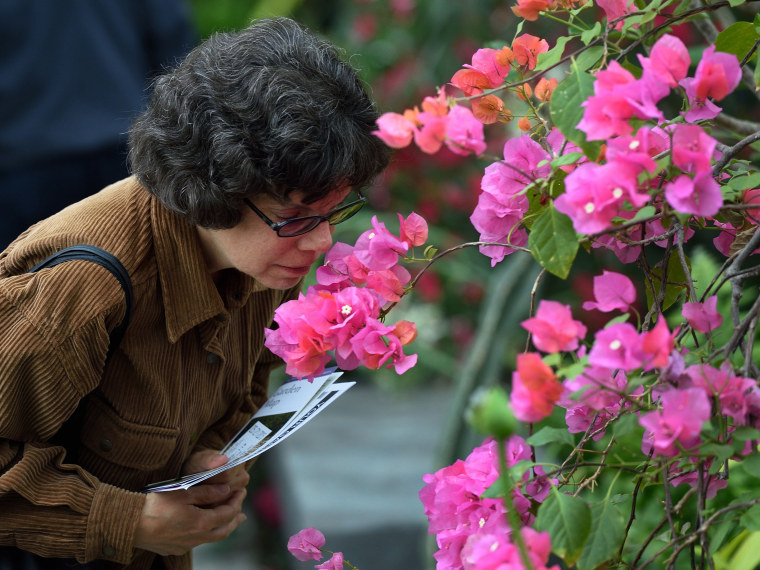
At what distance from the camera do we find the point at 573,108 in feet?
2.95

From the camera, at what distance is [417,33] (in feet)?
17.0

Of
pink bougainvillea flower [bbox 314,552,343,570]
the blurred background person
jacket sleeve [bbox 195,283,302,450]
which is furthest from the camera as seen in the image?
the blurred background person

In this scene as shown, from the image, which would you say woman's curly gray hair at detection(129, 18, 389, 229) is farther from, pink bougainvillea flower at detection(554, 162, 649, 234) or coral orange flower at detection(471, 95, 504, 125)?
pink bougainvillea flower at detection(554, 162, 649, 234)

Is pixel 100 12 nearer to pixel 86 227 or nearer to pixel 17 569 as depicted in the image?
pixel 86 227

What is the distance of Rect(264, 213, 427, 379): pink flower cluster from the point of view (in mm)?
1025

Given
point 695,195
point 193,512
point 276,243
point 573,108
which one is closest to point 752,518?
point 695,195

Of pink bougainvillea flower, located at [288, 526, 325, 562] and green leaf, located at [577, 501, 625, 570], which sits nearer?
green leaf, located at [577, 501, 625, 570]

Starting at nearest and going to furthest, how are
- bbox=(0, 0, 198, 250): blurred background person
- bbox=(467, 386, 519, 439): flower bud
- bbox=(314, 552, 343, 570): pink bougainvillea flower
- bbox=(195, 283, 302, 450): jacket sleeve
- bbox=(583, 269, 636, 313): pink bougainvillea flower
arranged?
bbox=(467, 386, 519, 439): flower bud, bbox=(583, 269, 636, 313): pink bougainvillea flower, bbox=(314, 552, 343, 570): pink bougainvillea flower, bbox=(195, 283, 302, 450): jacket sleeve, bbox=(0, 0, 198, 250): blurred background person

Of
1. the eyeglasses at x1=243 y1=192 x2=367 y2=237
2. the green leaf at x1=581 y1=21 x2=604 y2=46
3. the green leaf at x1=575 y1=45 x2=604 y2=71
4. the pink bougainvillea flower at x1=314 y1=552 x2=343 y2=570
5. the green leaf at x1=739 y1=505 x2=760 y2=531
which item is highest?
the green leaf at x1=581 y1=21 x2=604 y2=46

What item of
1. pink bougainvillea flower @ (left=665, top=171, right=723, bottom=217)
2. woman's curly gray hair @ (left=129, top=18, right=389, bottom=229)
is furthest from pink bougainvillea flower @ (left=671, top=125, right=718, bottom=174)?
woman's curly gray hair @ (left=129, top=18, right=389, bottom=229)

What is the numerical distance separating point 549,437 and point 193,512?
22.6 inches

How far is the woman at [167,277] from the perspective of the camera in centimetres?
116

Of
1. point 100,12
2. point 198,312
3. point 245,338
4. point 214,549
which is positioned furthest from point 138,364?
point 214,549

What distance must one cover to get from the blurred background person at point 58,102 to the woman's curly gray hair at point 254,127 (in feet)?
3.71
